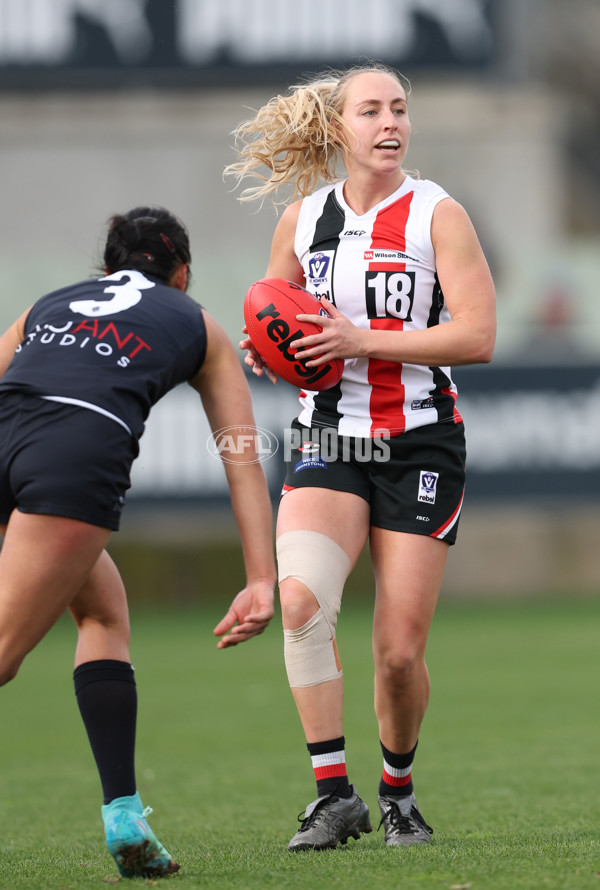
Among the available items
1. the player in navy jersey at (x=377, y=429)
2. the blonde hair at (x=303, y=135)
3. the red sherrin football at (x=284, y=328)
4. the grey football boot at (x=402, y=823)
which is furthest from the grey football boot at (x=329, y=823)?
the blonde hair at (x=303, y=135)

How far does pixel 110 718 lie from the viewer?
3689mm

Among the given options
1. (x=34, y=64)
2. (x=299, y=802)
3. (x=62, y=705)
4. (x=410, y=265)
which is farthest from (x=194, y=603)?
(x=410, y=265)

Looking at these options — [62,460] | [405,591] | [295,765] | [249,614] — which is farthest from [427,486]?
[295,765]

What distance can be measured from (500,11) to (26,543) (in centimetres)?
1693

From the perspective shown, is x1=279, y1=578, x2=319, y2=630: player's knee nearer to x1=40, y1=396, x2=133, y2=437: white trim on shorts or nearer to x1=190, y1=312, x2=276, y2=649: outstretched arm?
x1=190, y1=312, x2=276, y2=649: outstretched arm

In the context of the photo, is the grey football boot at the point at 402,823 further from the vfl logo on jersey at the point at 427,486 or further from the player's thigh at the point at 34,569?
the player's thigh at the point at 34,569

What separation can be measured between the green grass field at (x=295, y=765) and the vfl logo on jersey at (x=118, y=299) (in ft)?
5.01

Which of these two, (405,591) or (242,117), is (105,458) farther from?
(242,117)

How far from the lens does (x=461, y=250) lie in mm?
4195

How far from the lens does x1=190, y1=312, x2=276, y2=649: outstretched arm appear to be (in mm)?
3734

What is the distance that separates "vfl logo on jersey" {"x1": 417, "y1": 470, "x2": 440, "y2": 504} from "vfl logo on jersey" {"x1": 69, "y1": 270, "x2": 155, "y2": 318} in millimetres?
1109

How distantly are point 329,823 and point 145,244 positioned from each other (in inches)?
72.3

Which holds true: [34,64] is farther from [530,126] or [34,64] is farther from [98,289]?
[98,289]

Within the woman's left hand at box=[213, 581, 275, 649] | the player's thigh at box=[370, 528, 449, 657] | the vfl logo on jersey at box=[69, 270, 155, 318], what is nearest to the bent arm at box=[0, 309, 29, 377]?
the vfl logo on jersey at box=[69, 270, 155, 318]
